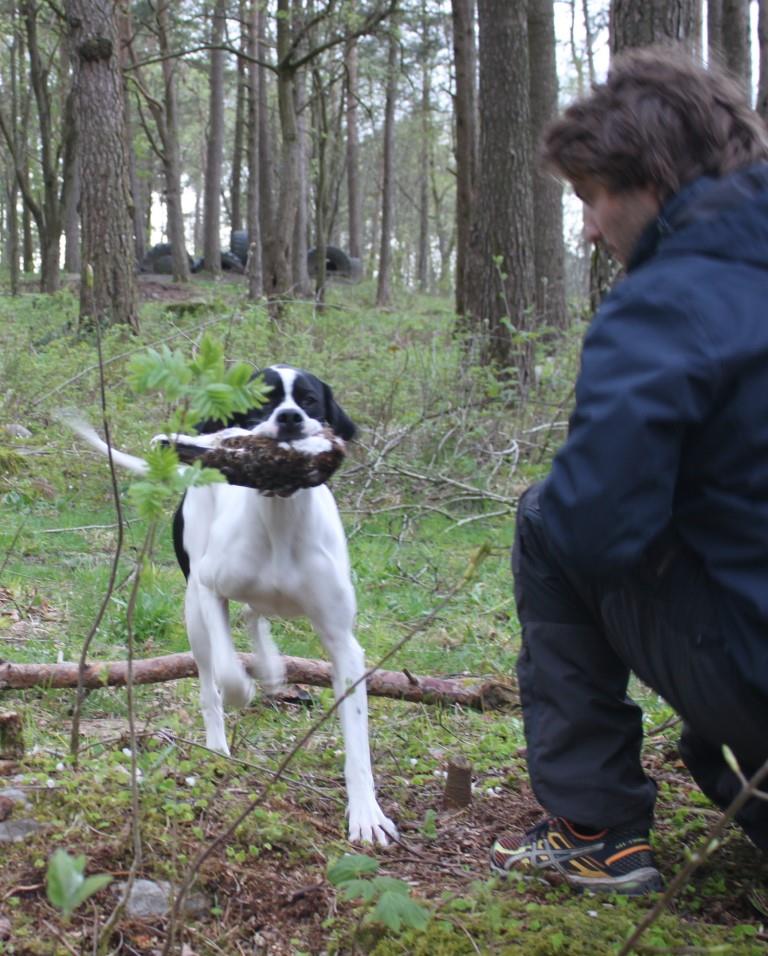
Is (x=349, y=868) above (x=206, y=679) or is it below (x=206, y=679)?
above

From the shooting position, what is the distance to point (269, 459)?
316 cm

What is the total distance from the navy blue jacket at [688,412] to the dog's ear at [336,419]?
1832 mm

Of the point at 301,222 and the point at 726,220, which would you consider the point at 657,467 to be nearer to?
the point at 726,220

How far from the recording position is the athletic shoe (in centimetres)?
265

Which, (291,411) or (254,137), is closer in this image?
(291,411)

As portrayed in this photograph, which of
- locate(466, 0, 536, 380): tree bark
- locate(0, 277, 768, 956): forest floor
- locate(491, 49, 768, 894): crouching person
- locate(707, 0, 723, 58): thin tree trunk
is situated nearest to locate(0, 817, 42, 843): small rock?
locate(0, 277, 768, 956): forest floor

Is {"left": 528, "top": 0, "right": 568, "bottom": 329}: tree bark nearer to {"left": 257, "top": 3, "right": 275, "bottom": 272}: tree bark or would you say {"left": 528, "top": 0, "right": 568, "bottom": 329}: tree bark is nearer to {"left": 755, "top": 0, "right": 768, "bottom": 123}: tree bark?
{"left": 755, "top": 0, "right": 768, "bottom": 123}: tree bark

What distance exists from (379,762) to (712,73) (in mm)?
2499

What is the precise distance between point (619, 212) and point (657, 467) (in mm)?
618

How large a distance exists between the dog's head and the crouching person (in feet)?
3.14

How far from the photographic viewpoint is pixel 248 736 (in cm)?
398

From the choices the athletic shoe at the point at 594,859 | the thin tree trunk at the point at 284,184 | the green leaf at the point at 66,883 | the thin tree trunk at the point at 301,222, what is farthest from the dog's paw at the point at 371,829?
the thin tree trunk at the point at 301,222

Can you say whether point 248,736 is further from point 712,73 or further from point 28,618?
point 712,73

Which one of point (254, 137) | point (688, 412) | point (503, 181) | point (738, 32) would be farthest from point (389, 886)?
point (254, 137)
